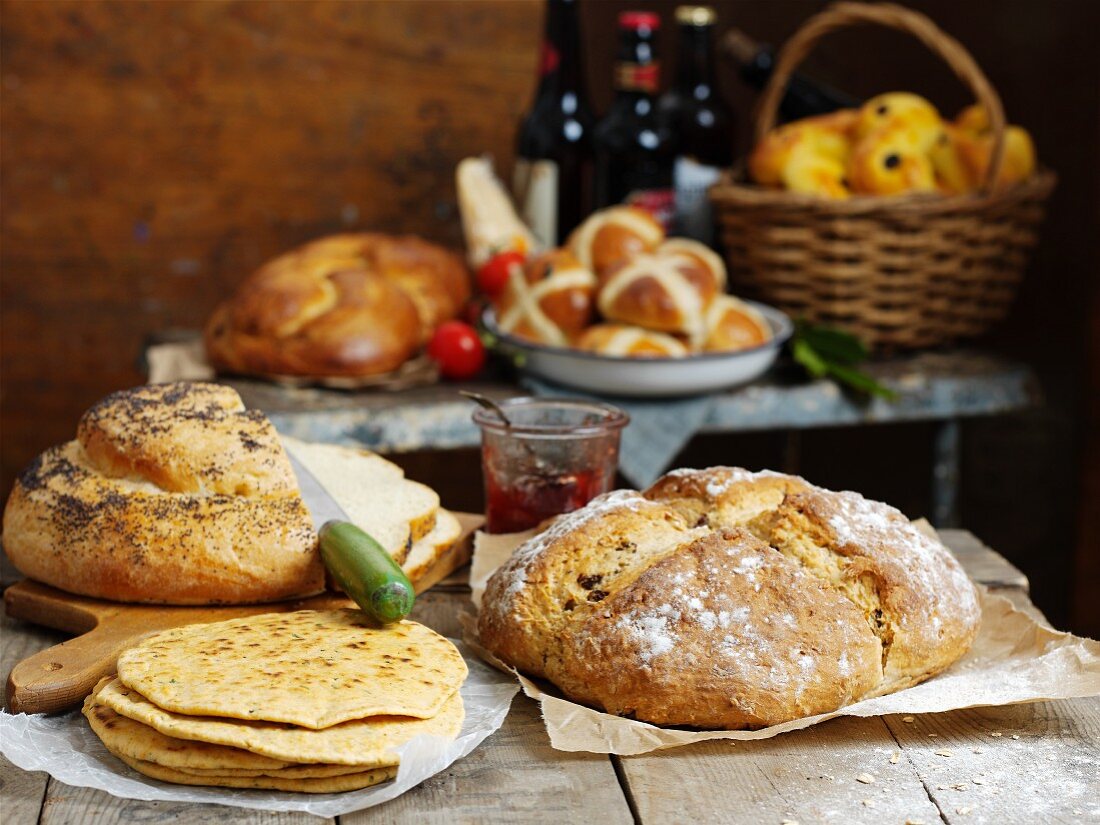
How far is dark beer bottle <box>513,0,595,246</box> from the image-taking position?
10.4 feet

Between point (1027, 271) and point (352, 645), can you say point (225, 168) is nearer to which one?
point (1027, 271)

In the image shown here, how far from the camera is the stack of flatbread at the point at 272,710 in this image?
105cm

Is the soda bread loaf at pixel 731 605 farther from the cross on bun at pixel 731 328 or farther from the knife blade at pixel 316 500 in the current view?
the cross on bun at pixel 731 328

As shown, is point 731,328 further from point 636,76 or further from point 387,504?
point 387,504

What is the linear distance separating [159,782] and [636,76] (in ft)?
7.66

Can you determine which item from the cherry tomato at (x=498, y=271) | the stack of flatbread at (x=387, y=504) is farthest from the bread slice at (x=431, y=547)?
the cherry tomato at (x=498, y=271)

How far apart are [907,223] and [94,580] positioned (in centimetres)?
192


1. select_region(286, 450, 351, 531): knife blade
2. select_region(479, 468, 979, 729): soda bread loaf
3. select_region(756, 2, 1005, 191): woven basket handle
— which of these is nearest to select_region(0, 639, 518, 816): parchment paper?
select_region(479, 468, 979, 729): soda bread loaf

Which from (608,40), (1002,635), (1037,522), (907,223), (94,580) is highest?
(608,40)

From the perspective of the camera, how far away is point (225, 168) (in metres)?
3.60

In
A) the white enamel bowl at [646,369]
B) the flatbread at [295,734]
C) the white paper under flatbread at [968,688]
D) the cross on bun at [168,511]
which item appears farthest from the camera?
the white enamel bowl at [646,369]

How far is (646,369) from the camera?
2527 millimetres

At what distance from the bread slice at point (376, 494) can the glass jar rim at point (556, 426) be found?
0.39 feet

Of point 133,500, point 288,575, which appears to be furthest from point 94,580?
point 288,575
